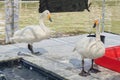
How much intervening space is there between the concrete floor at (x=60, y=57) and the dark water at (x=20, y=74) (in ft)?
0.73

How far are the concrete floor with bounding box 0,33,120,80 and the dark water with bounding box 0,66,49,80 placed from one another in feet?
0.73

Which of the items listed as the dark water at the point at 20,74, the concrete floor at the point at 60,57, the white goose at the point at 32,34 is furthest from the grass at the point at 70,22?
the dark water at the point at 20,74

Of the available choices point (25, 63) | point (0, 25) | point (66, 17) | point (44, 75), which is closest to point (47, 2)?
point (25, 63)

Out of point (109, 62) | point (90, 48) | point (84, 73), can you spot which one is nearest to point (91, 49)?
point (90, 48)

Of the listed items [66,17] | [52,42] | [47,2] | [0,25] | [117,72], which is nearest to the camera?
[117,72]

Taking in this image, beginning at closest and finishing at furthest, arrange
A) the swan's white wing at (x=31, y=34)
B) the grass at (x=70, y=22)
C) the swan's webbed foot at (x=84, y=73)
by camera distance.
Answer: the swan's webbed foot at (x=84, y=73) → the swan's white wing at (x=31, y=34) → the grass at (x=70, y=22)

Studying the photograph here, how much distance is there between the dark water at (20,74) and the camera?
239 inches

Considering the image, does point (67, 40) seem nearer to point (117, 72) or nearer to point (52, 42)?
point (52, 42)

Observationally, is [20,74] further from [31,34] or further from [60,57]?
[60,57]

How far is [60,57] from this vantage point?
712 cm

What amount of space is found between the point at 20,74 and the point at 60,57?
115 centimetres

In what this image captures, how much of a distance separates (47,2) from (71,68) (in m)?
1.99

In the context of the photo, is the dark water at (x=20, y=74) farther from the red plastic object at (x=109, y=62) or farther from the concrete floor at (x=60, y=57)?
the red plastic object at (x=109, y=62)

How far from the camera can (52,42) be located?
8516 millimetres
